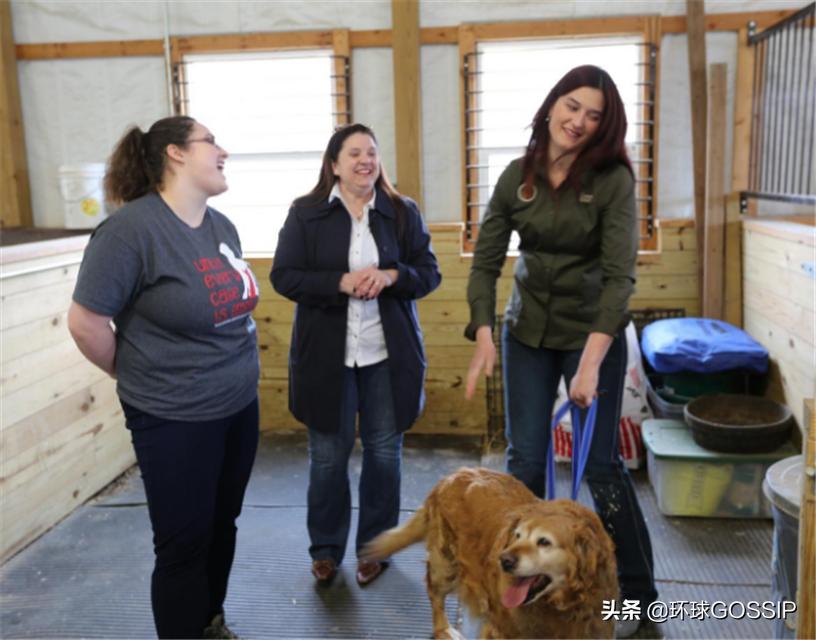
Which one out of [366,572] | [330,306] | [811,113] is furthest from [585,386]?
[811,113]

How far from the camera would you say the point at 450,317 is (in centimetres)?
400

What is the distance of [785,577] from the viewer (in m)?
1.99

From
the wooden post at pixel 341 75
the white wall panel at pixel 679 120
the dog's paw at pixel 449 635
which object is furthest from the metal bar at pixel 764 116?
the dog's paw at pixel 449 635

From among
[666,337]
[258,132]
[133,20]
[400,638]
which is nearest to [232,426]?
[400,638]

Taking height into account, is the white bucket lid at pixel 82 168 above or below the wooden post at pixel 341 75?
below

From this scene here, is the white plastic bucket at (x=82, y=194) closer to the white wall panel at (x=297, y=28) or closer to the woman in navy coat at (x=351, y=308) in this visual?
the white wall panel at (x=297, y=28)

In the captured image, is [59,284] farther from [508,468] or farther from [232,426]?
[508,468]

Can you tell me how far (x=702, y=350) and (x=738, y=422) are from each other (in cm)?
32

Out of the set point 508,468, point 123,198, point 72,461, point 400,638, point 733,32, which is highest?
point 733,32

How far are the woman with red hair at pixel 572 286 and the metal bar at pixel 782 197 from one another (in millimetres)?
1444

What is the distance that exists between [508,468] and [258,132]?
105 inches

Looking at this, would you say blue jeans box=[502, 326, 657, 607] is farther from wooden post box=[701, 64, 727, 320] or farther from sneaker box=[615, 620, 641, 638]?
wooden post box=[701, 64, 727, 320]

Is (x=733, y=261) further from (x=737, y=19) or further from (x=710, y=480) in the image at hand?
(x=710, y=480)

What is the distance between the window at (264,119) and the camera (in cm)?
407
